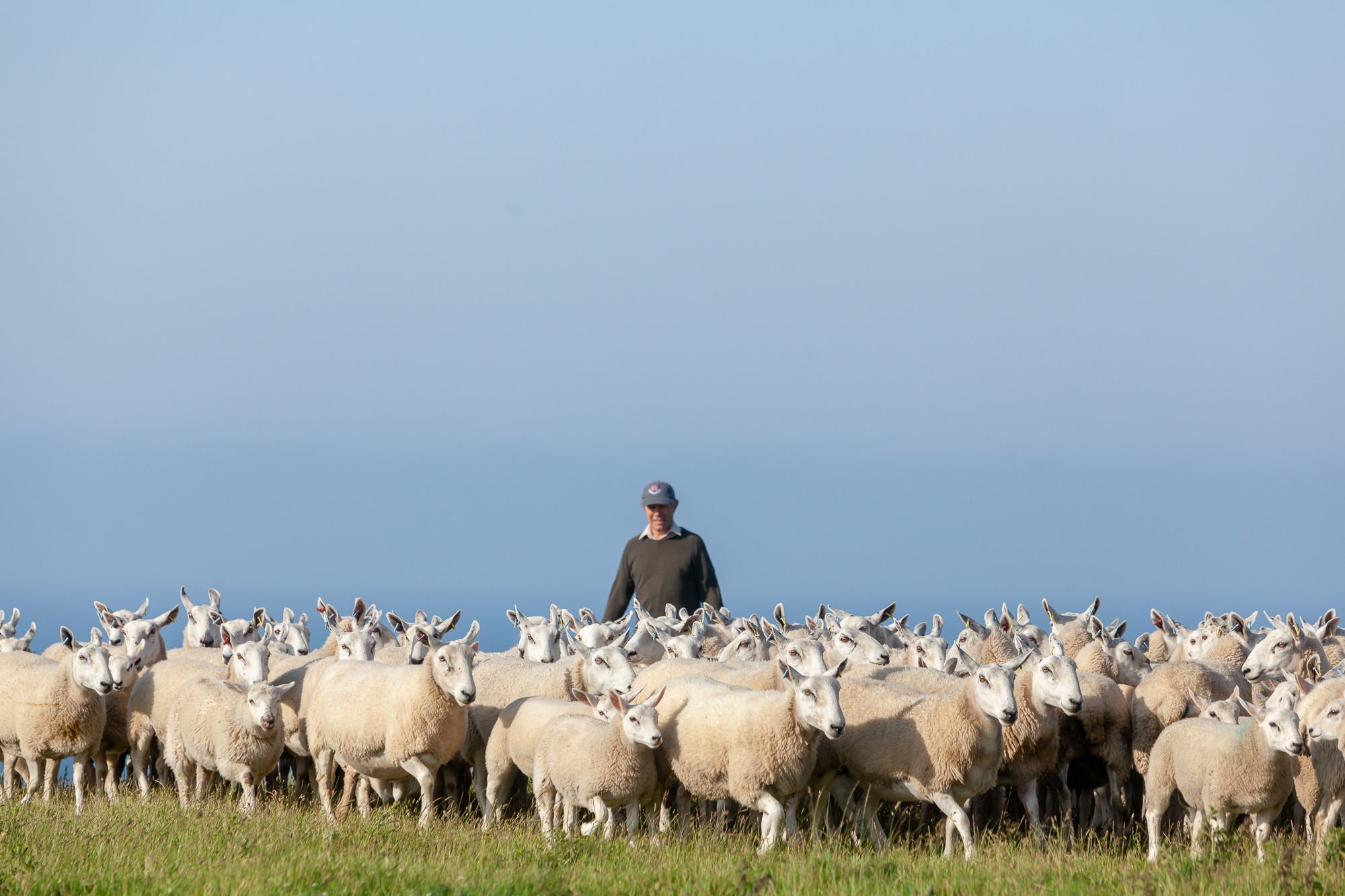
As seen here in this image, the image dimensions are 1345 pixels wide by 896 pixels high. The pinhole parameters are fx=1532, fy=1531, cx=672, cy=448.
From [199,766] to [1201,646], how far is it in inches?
378

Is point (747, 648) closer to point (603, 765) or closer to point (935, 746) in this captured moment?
point (603, 765)

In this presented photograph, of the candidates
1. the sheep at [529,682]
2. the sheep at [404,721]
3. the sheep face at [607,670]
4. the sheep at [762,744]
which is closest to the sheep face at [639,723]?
the sheep at [762,744]

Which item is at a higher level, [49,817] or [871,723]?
[871,723]

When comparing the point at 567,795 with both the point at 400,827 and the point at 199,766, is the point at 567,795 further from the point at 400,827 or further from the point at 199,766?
the point at 199,766

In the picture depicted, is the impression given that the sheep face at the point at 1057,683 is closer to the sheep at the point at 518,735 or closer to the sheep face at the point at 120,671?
the sheep at the point at 518,735

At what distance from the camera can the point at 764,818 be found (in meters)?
10.0

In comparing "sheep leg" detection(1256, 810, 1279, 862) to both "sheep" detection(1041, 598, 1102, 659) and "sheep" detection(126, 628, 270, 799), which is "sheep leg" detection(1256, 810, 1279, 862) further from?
"sheep" detection(126, 628, 270, 799)

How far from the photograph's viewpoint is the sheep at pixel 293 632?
684 inches

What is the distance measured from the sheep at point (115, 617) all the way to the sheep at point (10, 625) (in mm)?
1462

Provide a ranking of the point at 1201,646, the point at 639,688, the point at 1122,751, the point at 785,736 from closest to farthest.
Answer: the point at 785,736 → the point at 1122,751 → the point at 639,688 → the point at 1201,646

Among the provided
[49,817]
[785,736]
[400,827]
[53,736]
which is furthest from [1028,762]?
[53,736]

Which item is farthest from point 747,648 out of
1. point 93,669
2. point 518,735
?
point 93,669

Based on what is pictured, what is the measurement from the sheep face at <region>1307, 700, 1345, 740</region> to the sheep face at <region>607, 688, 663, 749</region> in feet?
13.4

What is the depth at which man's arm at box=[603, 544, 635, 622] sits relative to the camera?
15.6 metres
